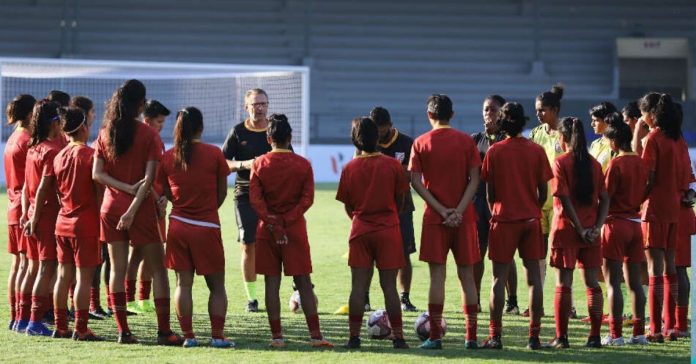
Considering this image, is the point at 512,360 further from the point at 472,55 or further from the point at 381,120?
the point at 472,55

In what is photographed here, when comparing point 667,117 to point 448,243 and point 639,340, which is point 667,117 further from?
point 448,243

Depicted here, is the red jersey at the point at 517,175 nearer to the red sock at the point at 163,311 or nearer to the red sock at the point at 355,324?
the red sock at the point at 355,324

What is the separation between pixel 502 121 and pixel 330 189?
1768 cm

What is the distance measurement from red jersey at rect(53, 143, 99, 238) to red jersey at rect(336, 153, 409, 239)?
1.69m

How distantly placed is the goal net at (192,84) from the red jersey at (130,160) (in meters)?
14.4

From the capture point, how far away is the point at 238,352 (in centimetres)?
745

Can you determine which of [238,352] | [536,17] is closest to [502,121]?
[238,352]

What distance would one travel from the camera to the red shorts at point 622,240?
7.87 meters

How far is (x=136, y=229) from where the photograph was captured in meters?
7.70

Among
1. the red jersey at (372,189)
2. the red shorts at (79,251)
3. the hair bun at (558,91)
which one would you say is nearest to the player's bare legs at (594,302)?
the red jersey at (372,189)

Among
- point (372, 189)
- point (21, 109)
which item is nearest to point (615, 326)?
point (372, 189)

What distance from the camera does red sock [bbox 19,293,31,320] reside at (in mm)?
8367

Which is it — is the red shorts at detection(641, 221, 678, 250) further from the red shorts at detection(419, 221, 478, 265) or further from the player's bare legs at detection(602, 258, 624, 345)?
the red shorts at detection(419, 221, 478, 265)

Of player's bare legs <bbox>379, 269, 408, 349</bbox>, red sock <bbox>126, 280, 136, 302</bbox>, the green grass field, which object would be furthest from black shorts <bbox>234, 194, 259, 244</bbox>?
player's bare legs <bbox>379, 269, 408, 349</bbox>
